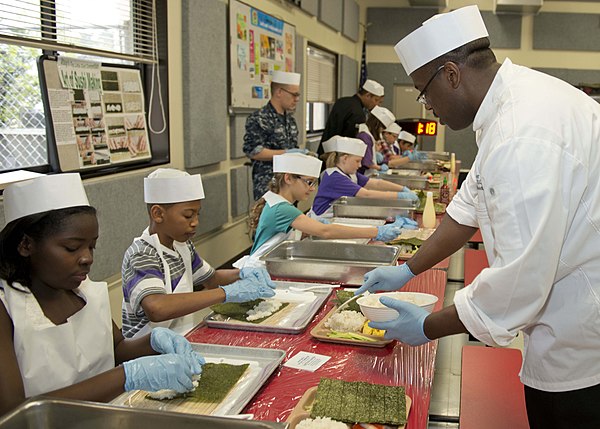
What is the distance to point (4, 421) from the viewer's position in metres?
0.94

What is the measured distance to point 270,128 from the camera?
14.0 ft

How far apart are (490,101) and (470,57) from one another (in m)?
0.12

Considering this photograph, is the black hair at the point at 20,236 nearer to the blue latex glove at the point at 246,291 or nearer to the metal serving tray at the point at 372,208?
the blue latex glove at the point at 246,291

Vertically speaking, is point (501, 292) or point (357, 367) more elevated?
point (501, 292)

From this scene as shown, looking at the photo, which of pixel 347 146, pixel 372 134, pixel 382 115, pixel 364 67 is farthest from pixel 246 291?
pixel 364 67

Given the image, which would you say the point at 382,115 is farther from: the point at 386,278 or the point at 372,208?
the point at 386,278

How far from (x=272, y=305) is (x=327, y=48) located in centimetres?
649

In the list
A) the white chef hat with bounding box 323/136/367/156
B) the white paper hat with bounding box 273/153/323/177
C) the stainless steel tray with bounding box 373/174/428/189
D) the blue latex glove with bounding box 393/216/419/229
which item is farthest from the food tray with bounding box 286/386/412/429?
the stainless steel tray with bounding box 373/174/428/189

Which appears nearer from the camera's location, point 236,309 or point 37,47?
point 236,309

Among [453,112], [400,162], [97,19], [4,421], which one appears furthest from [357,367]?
[400,162]

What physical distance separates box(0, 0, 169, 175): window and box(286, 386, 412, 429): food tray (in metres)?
1.91

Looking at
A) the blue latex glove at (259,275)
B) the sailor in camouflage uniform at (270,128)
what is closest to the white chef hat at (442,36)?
the blue latex glove at (259,275)

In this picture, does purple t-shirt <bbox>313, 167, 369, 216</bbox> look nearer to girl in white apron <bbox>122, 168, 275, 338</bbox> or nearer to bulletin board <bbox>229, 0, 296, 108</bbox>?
bulletin board <bbox>229, 0, 296, 108</bbox>

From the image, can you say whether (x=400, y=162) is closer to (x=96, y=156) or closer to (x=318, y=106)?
(x=318, y=106)
